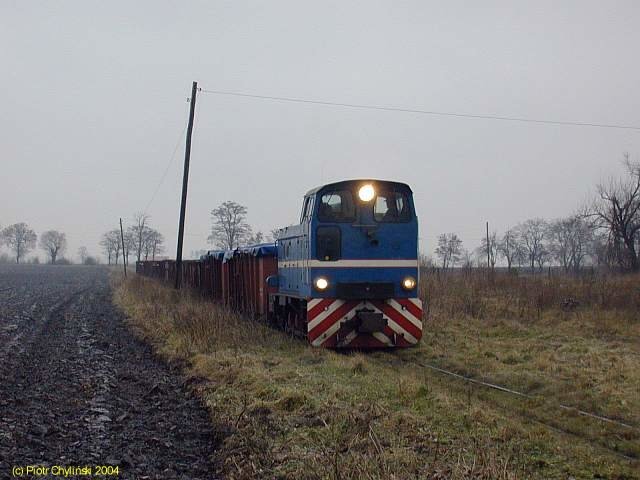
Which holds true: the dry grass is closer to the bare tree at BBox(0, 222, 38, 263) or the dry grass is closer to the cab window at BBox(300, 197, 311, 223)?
the cab window at BBox(300, 197, 311, 223)

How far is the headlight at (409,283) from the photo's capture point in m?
12.8

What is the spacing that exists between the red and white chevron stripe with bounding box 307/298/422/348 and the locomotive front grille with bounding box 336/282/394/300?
21 cm

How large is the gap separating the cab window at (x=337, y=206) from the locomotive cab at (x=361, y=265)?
18 mm

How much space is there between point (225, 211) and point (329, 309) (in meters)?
64.0

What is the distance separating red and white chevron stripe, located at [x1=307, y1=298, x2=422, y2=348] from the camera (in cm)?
→ 1257

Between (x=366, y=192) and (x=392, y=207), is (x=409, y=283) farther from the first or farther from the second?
(x=366, y=192)

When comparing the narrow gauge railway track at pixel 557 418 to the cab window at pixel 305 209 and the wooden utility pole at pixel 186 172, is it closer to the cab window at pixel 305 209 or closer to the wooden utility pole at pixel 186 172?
the cab window at pixel 305 209

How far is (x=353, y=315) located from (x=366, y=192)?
228cm

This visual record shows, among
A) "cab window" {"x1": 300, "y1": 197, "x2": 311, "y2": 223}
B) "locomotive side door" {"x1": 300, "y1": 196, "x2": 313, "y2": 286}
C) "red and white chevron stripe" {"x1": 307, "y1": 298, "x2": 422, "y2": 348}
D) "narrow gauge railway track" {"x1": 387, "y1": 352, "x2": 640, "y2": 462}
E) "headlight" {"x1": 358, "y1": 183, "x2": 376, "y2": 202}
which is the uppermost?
"headlight" {"x1": 358, "y1": 183, "x2": 376, "y2": 202}

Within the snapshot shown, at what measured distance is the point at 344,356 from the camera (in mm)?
11961

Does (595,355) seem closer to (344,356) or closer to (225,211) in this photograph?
(344,356)

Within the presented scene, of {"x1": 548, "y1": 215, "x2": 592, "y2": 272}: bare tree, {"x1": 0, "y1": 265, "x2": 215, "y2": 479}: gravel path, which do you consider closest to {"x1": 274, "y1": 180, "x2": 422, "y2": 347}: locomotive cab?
{"x1": 0, "y1": 265, "x2": 215, "y2": 479}: gravel path

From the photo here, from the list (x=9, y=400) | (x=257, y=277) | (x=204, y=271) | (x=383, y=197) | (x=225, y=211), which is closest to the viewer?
(x=9, y=400)

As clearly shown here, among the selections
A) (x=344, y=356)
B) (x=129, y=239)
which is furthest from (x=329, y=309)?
(x=129, y=239)
